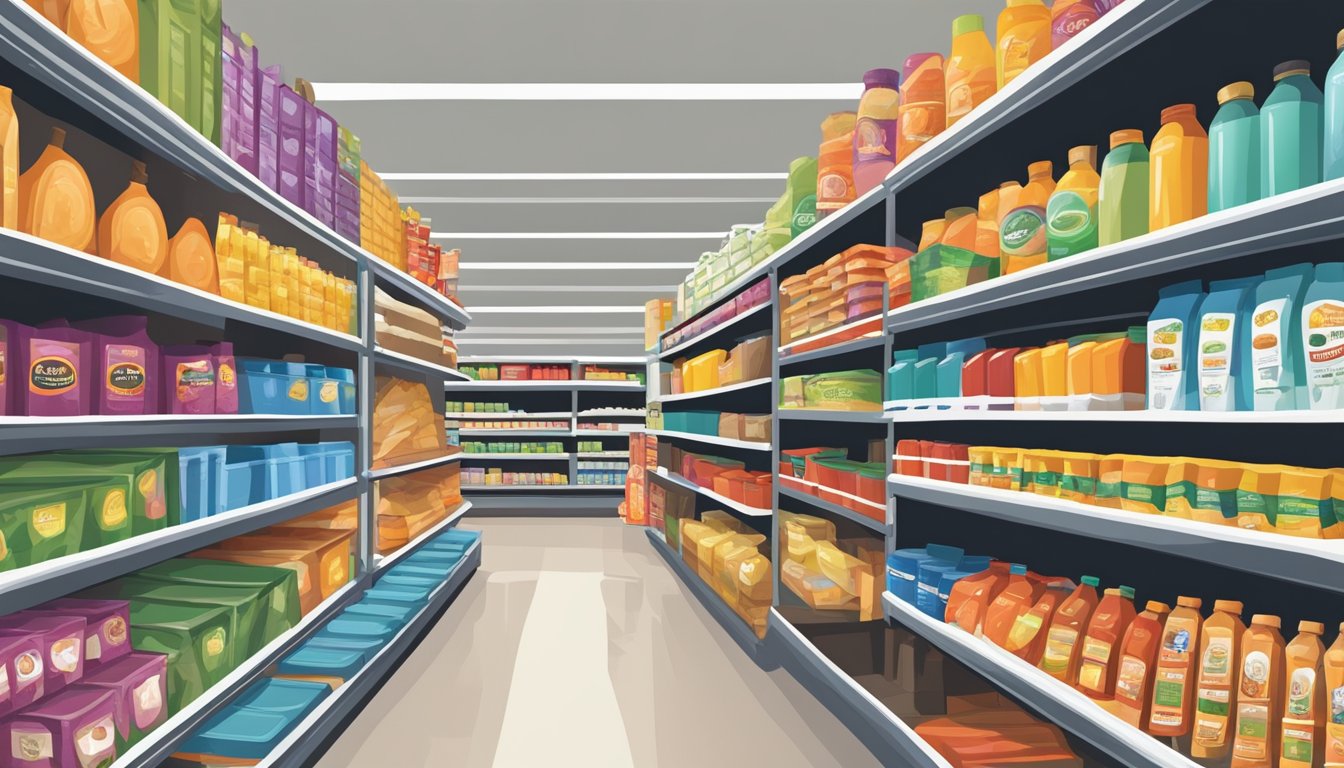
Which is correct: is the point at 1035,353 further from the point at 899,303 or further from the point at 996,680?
the point at 996,680

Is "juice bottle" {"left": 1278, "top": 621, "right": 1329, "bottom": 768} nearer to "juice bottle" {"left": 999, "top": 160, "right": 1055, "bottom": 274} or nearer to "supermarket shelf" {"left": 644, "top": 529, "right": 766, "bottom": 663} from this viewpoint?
"juice bottle" {"left": 999, "top": 160, "right": 1055, "bottom": 274}

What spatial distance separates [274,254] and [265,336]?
916 millimetres

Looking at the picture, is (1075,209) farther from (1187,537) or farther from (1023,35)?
(1187,537)

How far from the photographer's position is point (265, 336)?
3566mm

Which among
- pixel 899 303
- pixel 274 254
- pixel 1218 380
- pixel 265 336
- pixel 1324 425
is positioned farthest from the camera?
pixel 265 336

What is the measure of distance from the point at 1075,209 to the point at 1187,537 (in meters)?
0.84

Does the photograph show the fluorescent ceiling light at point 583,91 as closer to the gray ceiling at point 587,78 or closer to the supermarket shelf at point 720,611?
the gray ceiling at point 587,78

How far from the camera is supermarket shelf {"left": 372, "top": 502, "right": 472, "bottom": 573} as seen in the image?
4051mm

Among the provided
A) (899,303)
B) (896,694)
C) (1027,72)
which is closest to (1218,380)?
(1027,72)

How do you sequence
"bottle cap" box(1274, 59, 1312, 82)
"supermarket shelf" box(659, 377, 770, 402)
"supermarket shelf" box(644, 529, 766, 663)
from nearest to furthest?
1. "bottle cap" box(1274, 59, 1312, 82)
2. "supermarket shelf" box(644, 529, 766, 663)
3. "supermarket shelf" box(659, 377, 770, 402)

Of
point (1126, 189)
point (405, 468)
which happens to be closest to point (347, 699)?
point (405, 468)

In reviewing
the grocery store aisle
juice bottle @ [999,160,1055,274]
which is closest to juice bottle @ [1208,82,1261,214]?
juice bottle @ [999,160,1055,274]

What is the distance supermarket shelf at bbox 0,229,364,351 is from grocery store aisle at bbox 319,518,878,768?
1856 millimetres

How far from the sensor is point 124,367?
1979 mm
